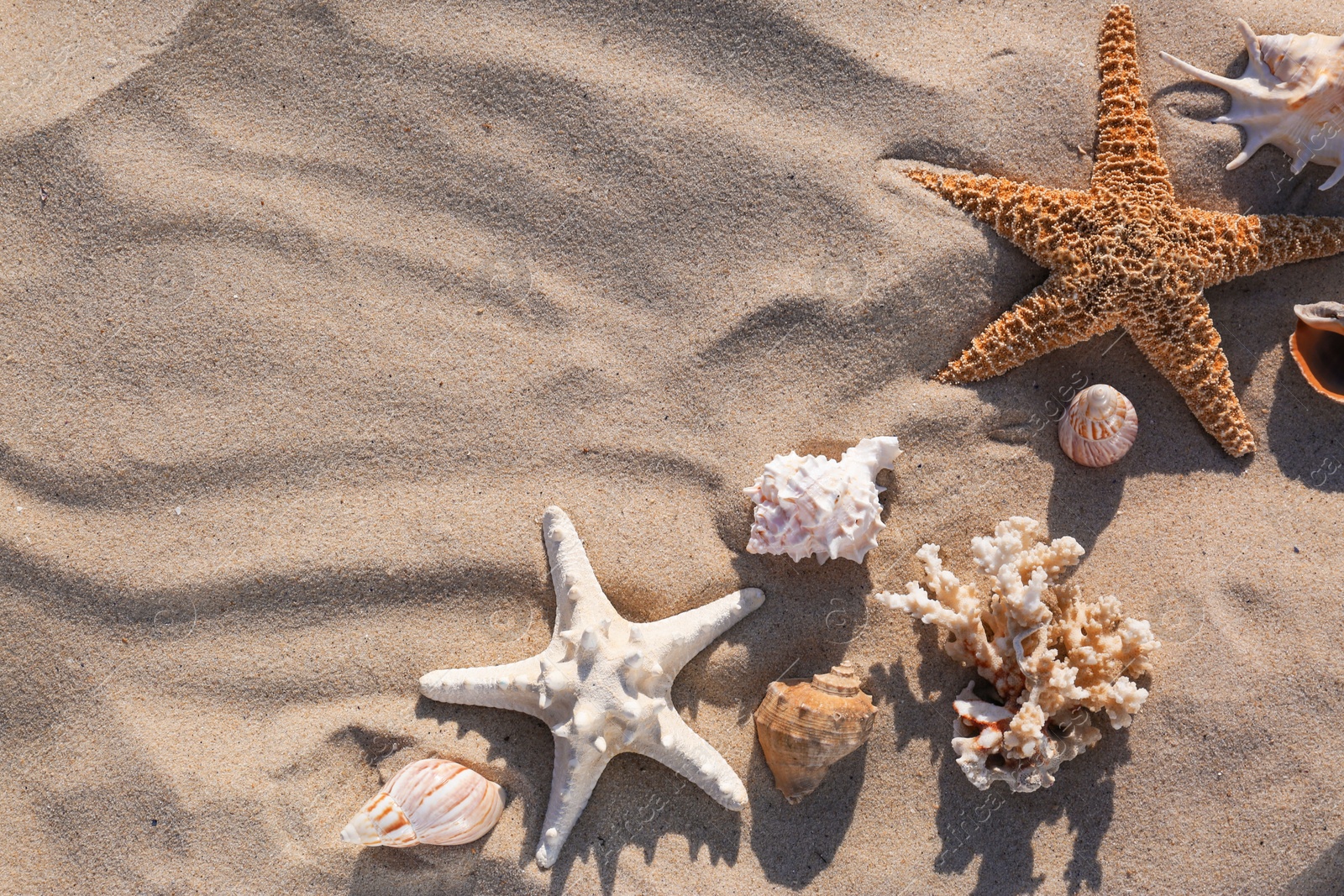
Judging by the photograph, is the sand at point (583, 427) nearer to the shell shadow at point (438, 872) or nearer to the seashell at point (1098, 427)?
the shell shadow at point (438, 872)

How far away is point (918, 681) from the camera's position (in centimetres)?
412

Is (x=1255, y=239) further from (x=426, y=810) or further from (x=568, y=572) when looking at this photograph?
(x=426, y=810)

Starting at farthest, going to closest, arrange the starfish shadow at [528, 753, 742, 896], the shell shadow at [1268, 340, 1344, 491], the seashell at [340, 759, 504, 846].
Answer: the shell shadow at [1268, 340, 1344, 491] < the starfish shadow at [528, 753, 742, 896] < the seashell at [340, 759, 504, 846]

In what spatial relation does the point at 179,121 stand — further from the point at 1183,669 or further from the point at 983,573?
the point at 1183,669

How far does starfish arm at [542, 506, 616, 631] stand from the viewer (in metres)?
3.89

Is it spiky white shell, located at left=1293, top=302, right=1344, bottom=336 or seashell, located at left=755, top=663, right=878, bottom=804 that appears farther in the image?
spiky white shell, located at left=1293, top=302, right=1344, bottom=336

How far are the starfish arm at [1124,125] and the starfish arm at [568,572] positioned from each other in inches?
117

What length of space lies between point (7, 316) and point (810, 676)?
4242 mm

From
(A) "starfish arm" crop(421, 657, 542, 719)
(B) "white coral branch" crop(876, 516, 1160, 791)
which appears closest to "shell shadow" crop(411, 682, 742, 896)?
(A) "starfish arm" crop(421, 657, 542, 719)

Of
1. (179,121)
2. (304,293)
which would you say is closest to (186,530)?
(304,293)

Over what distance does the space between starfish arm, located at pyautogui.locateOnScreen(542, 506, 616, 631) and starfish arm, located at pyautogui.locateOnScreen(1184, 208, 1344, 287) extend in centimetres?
316

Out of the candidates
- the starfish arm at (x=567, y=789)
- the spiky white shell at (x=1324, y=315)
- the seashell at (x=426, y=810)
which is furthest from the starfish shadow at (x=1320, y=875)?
the seashell at (x=426, y=810)

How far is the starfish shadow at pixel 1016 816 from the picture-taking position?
157 inches

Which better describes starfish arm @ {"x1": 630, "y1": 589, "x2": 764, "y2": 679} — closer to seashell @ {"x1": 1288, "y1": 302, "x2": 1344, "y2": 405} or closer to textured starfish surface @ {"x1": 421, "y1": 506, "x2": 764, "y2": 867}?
textured starfish surface @ {"x1": 421, "y1": 506, "x2": 764, "y2": 867}
